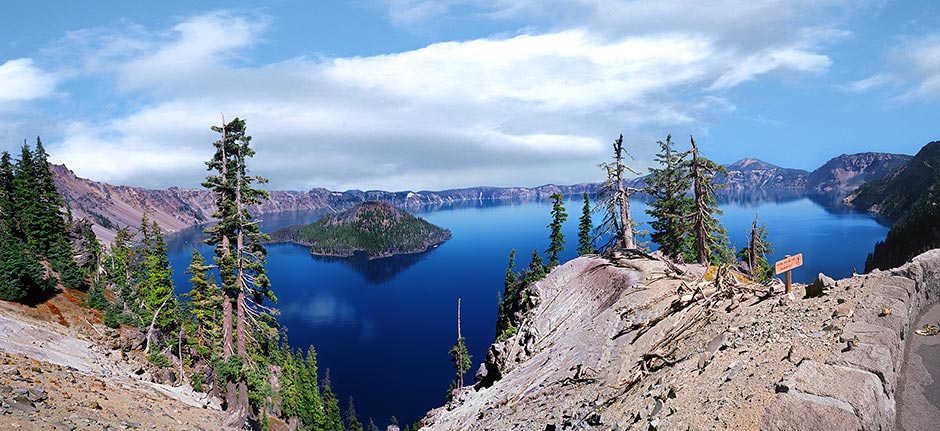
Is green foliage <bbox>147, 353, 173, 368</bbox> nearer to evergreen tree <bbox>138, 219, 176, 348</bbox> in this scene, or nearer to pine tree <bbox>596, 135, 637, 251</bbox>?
evergreen tree <bbox>138, 219, 176, 348</bbox>

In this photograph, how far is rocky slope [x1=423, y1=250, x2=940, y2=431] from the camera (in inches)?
325

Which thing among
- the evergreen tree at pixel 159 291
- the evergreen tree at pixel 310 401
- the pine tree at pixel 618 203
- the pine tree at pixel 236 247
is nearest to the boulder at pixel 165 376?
the evergreen tree at pixel 159 291

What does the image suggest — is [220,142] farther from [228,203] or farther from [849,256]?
[849,256]

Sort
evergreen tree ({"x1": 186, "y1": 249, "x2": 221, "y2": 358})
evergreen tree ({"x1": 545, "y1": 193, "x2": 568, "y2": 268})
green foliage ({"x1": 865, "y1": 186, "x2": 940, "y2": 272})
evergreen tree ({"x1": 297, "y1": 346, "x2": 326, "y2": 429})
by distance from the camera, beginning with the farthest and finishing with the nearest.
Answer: green foliage ({"x1": 865, "y1": 186, "x2": 940, "y2": 272}) → evergreen tree ({"x1": 297, "y1": 346, "x2": 326, "y2": 429}) → evergreen tree ({"x1": 545, "y1": 193, "x2": 568, "y2": 268}) → evergreen tree ({"x1": 186, "y1": 249, "x2": 221, "y2": 358})

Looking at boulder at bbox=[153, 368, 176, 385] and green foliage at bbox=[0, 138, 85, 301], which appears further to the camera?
green foliage at bbox=[0, 138, 85, 301]

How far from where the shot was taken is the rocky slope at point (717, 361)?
8.26 metres

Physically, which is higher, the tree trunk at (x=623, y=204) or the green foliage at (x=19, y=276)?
the tree trunk at (x=623, y=204)

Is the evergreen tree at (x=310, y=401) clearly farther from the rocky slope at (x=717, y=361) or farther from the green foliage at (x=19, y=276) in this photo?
the rocky slope at (x=717, y=361)

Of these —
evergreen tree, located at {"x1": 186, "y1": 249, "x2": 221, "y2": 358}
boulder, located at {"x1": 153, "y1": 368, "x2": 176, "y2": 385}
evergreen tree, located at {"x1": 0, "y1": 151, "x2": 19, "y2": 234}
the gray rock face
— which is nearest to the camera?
the gray rock face

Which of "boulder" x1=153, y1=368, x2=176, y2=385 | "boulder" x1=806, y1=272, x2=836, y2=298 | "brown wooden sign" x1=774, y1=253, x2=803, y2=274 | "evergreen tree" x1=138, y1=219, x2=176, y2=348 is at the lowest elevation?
"boulder" x1=153, y1=368, x2=176, y2=385

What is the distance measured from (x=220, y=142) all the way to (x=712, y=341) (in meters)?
23.7

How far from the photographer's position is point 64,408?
1584 centimetres

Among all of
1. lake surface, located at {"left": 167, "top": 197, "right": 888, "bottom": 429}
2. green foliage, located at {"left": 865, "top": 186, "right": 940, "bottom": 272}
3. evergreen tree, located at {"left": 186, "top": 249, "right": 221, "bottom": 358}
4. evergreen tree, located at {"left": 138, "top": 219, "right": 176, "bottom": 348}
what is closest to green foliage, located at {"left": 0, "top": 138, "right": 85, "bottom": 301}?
evergreen tree, located at {"left": 138, "top": 219, "right": 176, "bottom": 348}

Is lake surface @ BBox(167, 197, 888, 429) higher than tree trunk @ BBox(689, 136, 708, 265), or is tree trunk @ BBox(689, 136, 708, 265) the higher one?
tree trunk @ BBox(689, 136, 708, 265)
